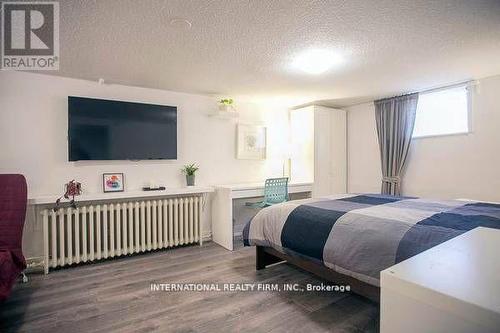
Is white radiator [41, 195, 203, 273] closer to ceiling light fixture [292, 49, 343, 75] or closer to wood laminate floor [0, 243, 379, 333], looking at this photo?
wood laminate floor [0, 243, 379, 333]

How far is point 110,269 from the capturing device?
2.83 meters

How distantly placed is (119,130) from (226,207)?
167 cm

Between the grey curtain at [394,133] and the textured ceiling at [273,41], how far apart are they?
1.67ft

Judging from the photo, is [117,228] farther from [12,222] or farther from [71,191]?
[12,222]

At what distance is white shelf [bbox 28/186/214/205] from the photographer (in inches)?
104

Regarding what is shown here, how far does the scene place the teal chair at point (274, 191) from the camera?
3578 mm

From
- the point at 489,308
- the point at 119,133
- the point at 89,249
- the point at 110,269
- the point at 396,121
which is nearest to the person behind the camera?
the point at 489,308

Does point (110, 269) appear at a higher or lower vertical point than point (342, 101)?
lower

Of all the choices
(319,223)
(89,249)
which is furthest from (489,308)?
(89,249)

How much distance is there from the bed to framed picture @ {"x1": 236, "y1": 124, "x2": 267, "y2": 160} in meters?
1.75

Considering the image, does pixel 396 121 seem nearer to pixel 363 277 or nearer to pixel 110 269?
pixel 363 277

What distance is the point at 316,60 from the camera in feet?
8.29

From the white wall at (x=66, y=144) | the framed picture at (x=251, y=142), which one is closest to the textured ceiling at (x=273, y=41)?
the white wall at (x=66, y=144)

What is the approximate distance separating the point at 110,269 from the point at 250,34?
275 centimetres
